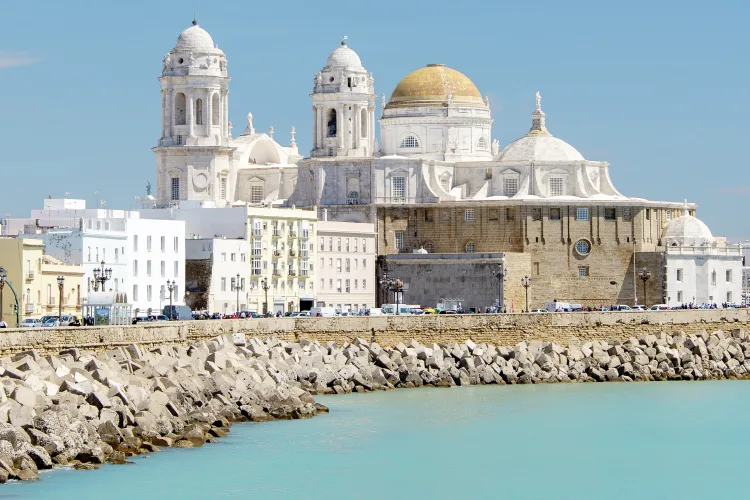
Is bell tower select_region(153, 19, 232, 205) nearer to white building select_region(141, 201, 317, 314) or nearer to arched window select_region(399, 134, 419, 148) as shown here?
white building select_region(141, 201, 317, 314)

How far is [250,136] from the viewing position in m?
88.6

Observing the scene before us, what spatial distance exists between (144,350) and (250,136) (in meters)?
48.9

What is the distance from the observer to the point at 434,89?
84.1m

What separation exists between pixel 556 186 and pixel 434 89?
7745mm

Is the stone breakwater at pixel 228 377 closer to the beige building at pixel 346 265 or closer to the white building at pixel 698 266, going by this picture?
the white building at pixel 698 266

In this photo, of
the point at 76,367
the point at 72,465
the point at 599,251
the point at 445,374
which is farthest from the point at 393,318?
the point at 599,251

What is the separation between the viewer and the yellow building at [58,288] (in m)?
54.2

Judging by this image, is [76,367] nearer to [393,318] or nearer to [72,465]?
[72,465]

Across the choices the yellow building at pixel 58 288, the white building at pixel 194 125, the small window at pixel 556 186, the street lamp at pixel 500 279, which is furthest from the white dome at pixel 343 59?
the yellow building at pixel 58 288

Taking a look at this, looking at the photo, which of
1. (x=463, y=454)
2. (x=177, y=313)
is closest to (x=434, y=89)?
(x=177, y=313)

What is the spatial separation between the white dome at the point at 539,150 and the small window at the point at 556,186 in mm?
978

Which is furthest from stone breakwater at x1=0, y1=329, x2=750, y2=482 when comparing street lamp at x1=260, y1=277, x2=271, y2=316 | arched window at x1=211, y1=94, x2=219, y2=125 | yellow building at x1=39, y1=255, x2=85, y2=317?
arched window at x1=211, y1=94, x2=219, y2=125

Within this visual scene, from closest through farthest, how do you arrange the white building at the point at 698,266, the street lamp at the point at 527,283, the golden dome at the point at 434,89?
the street lamp at the point at 527,283 < the white building at the point at 698,266 < the golden dome at the point at 434,89

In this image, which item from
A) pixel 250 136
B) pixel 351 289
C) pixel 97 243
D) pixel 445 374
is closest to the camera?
pixel 445 374
